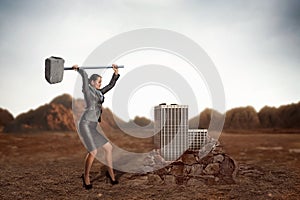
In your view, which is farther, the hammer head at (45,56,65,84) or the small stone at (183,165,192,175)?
the small stone at (183,165,192,175)

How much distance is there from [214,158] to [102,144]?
19.5 ft

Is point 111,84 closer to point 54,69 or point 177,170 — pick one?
point 54,69

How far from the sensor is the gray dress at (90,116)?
408 inches

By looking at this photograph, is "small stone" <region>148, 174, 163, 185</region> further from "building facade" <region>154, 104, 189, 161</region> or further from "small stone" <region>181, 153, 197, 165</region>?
"small stone" <region>181, 153, 197, 165</region>

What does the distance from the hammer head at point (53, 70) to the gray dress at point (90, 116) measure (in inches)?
25.5

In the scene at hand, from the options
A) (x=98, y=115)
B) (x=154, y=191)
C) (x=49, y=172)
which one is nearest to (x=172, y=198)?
(x=154, y=191)

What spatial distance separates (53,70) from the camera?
9.88 metres

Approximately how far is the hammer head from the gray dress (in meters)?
0.65

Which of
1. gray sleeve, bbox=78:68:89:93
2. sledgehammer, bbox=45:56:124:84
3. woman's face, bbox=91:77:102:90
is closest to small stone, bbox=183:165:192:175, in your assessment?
woman's face, bbox=91:77:102:90

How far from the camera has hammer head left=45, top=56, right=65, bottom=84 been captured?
32.2 feet

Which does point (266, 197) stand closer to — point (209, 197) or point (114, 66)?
point (209, 197)

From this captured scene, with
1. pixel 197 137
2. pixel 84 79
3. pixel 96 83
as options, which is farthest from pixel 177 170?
pixel 84 79

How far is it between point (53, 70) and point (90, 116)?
1.90 meters

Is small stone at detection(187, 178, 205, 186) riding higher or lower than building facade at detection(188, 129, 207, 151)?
lower
